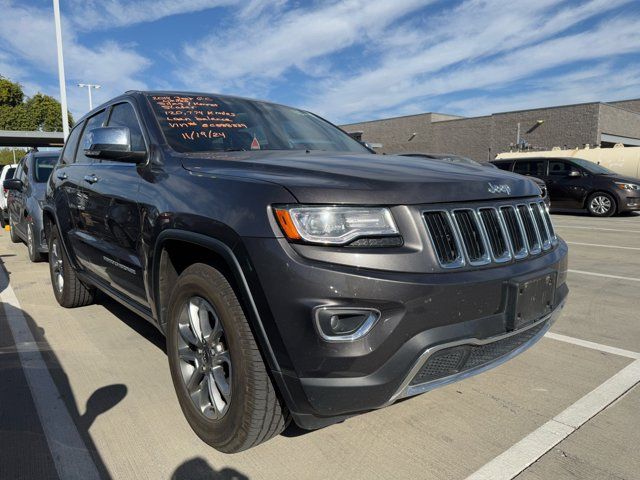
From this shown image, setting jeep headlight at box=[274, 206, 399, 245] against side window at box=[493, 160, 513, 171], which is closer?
jeep headlight at box=[274, 206, 399, 245]

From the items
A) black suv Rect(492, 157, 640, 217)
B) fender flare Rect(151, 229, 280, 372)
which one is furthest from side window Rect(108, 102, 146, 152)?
black suv Rect(492, 157, 640, 217)

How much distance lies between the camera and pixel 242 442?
2158 mm

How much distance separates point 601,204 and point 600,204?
0.08 ft

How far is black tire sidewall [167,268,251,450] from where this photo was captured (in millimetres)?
2070

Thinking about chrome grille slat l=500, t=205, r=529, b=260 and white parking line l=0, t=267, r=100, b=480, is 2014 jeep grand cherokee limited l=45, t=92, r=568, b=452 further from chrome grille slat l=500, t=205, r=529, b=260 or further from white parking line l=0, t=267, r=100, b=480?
white parking line l=0, t=267, r=100, b=480

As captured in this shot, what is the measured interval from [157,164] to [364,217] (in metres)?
1.39

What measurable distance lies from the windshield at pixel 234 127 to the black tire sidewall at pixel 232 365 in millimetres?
865

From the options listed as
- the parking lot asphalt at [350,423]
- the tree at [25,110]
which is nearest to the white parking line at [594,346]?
the parking lot asphalt at [350,423]

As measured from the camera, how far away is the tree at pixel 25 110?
147ft

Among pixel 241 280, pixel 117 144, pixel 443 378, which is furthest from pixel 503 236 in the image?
pixel 117 144

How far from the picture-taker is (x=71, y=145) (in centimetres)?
486

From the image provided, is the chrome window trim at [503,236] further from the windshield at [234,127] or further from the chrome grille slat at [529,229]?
the windshield at [234,127]

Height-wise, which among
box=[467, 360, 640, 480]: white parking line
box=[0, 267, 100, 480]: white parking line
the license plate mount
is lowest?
box=[467, 360, 640, 480]: white parking line

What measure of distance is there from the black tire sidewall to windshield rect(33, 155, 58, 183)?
216 inches
